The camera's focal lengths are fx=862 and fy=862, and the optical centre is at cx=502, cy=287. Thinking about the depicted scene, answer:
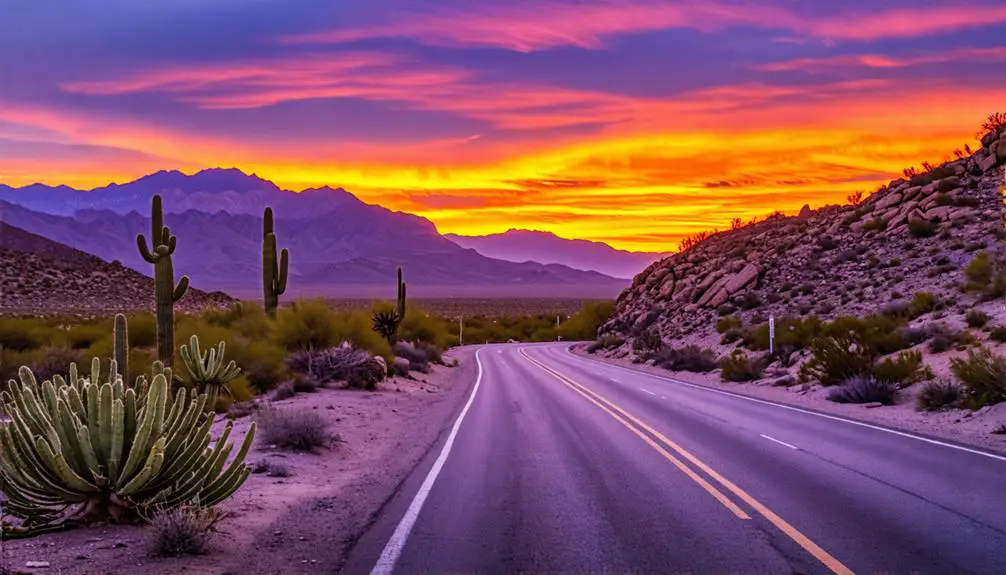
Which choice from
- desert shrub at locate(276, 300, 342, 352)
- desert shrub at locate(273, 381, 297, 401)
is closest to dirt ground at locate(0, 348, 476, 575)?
desert shrub at locate(273, 381, 297, 401)

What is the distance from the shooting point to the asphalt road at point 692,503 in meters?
7.20

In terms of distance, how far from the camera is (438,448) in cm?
1427

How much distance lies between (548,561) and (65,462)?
14.2ft

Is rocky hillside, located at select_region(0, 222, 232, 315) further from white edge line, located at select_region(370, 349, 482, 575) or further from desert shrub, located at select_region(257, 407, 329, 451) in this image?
white edge line, located at select_region(370, 349, 482, 575)

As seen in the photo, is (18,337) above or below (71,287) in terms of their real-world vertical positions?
below

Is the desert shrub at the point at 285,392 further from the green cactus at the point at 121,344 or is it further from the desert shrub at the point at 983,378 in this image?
the desert shrub at the point at 983,378

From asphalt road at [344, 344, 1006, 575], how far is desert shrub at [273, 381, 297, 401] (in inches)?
264

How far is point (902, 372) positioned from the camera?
866 inches

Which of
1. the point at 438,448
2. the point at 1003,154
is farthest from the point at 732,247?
the point at 438,448

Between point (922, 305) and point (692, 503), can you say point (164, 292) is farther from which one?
point (922, 305)

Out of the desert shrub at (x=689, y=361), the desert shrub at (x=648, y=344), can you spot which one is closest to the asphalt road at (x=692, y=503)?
the desert shrub at (x=689, y=361)

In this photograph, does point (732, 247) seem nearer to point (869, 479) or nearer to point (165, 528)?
point (869, 479)

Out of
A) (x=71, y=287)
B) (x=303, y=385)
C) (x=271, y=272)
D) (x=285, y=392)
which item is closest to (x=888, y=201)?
(x=271, y=272)

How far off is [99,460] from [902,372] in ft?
64.7
